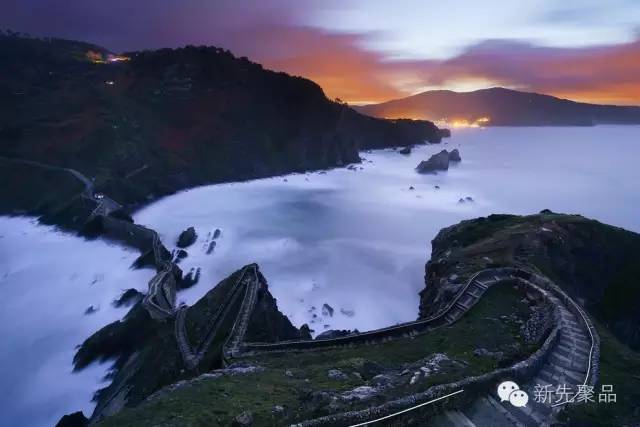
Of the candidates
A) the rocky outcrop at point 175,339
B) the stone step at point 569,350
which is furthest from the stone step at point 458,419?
the rocky outcrop at point 175,339

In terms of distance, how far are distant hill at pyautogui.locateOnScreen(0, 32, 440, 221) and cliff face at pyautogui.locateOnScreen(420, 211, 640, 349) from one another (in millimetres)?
65164

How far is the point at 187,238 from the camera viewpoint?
60531 mm

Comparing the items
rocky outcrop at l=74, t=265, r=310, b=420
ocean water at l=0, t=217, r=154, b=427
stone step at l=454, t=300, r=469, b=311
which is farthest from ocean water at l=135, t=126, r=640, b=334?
stone step at l=454, t=300, r=469, b=311

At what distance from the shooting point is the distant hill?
89562 millimetres

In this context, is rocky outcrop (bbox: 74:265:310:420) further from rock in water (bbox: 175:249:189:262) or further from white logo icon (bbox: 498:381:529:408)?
rock in water (bbox: 175:249:189:262)

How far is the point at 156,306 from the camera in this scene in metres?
32.3

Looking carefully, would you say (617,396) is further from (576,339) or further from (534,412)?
(576,339)

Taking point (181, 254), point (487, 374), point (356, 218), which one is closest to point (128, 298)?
point (181, 254)

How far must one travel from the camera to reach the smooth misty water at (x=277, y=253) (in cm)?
3453

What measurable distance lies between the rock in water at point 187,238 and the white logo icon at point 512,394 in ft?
171

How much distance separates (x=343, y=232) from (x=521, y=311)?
47702 mm

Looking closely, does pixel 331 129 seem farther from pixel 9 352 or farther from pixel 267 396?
pixel 267 396

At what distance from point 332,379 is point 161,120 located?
11735 centimetres

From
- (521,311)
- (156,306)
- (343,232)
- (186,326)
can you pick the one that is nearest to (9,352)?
(156,306)
